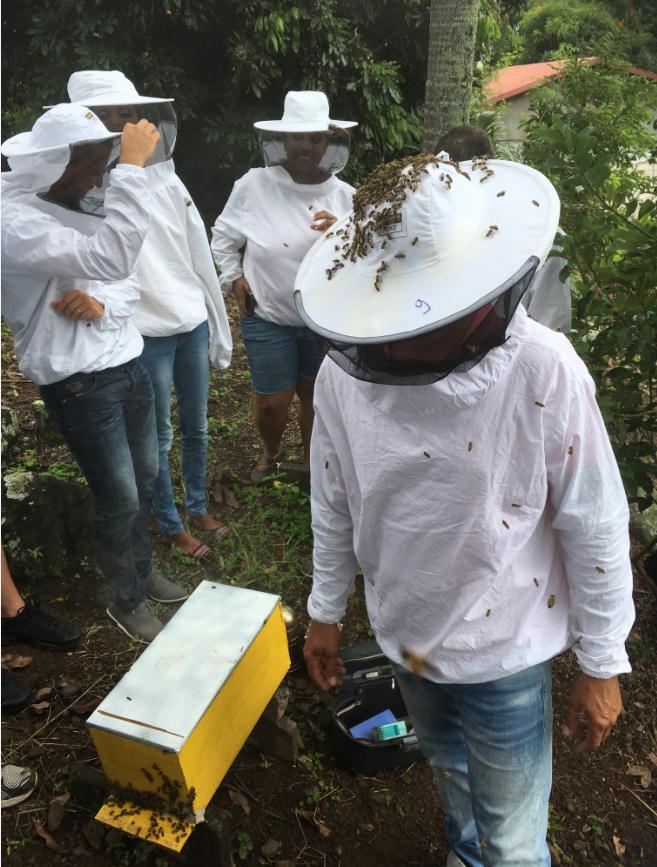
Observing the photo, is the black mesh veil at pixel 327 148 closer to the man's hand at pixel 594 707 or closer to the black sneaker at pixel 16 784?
the man's hand at pixel 594 707

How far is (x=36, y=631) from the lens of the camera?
272cm

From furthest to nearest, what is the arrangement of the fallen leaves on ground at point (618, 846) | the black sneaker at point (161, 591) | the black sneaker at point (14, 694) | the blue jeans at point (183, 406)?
the black sneaker at point (161, 591) → the blue jeans at point (183, 406) → the black sneaker at point (14, 694) → the fallen leaves on ground at point (618, 846)

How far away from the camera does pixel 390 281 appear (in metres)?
1.22

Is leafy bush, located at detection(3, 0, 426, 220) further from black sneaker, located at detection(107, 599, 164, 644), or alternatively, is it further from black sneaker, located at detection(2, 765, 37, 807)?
black sneaker, located at detection(2, 765, 37, 807)

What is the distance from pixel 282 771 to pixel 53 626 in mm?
1122

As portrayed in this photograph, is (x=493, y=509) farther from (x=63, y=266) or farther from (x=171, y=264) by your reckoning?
(x=171, y=264)

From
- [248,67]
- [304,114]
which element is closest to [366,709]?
[304,114]

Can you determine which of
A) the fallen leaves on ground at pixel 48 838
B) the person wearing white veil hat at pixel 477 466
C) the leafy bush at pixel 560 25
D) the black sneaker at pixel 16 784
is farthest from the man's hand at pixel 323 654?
the leafy bush at pixel 560 25

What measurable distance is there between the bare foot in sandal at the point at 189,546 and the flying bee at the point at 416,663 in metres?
1.89

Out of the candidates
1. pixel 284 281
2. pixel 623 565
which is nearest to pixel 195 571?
pixel 284 281

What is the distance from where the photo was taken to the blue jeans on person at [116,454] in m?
2.37

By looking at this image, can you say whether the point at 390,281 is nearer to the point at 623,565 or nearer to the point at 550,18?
the point at 623,565

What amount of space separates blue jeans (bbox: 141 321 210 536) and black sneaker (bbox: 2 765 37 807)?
4.15 feet

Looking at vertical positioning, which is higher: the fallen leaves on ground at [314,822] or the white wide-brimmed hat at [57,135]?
the white wide-brimmed hat at [57,135]
